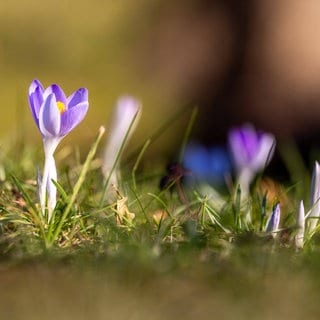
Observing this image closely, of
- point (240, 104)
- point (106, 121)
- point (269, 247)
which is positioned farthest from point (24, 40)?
point (269, 247)

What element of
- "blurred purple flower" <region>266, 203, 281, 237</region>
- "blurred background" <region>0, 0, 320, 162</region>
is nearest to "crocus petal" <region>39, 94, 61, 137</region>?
"blurred purple flower" <region>266, 203, 281, 237</region>

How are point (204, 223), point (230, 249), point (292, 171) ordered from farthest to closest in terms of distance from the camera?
point (292, 171)
point (204, 223)
point (230, 249)

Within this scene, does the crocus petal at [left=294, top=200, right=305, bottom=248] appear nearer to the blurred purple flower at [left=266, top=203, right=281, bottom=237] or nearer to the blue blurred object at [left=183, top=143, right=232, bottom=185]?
the blurred purple flower at [left=266, top=203, right=281, bottom=237]

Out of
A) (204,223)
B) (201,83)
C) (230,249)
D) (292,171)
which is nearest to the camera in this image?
(230,249)

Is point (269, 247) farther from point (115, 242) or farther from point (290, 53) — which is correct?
point (290, 53)

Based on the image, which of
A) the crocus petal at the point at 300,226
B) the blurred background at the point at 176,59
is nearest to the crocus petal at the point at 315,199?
the crocus petal at the point at 300,226

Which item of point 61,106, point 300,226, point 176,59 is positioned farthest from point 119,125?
point 176,59

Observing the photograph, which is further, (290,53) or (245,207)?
(290,53)

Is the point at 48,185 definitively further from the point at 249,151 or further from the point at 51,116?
the point at 249,151
